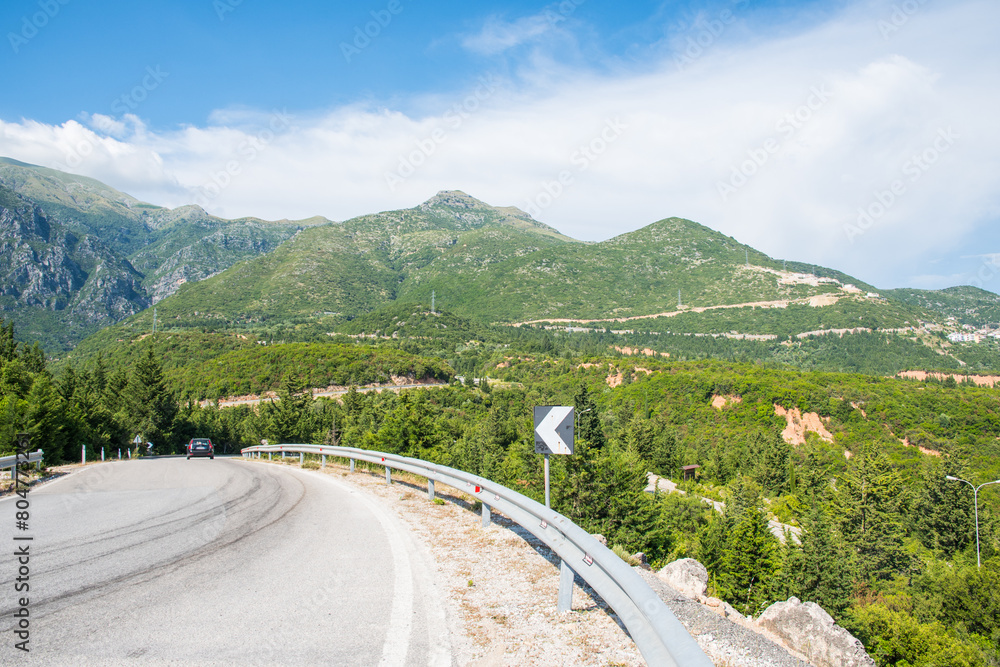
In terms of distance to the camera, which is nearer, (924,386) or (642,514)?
(642,514)

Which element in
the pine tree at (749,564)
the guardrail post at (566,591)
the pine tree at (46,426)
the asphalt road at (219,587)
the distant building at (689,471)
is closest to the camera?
the asphalt road at (219,587)

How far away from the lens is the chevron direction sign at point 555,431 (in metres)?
7.12

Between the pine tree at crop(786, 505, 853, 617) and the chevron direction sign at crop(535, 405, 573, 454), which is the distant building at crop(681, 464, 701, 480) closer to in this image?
Answer: the pine tree at crop(786, 505, 853, 617)

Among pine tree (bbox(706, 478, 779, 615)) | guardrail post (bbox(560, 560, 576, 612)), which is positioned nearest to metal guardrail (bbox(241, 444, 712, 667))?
guardrail post (bbox(560, 560, 576, 612))

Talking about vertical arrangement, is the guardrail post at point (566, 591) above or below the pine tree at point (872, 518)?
above

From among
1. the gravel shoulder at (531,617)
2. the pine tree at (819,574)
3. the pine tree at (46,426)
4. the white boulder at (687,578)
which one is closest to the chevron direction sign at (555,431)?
the gravel shoulder at (531,617)

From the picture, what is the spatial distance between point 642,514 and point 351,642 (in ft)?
58.5

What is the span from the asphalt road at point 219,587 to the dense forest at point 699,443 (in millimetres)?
3660

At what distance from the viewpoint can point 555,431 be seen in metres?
7.17

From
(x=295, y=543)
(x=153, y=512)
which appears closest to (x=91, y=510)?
(x=153, y=512)

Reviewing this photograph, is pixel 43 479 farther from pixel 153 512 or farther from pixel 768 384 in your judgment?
pixel 768 384

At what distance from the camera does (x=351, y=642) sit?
409 cm

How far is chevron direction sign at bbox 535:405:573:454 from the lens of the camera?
712 cm

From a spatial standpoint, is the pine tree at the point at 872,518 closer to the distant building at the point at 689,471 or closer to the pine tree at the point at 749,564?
the pine tree at the point at 749,564
